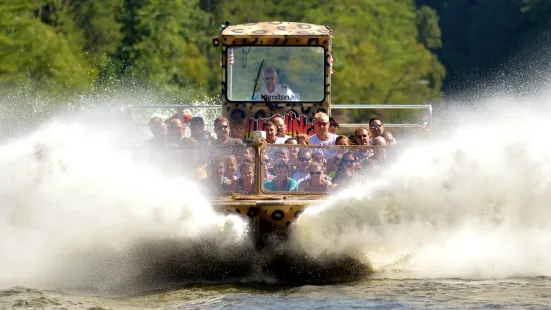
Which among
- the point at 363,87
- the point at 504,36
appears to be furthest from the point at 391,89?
the point at 504,36

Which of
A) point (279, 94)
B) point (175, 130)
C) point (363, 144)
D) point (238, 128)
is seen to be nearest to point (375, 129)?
point (363, 144)

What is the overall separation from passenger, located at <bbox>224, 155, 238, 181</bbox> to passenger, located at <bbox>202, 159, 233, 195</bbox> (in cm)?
4

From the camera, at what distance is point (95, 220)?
1772cm

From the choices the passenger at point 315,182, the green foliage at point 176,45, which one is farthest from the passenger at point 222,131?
the green foliage at point 176,45

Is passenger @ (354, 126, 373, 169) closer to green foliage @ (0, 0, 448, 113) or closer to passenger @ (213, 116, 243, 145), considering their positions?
passenger @ (213, 116, 243, 145)

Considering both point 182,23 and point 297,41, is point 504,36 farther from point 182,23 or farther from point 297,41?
point 297,41

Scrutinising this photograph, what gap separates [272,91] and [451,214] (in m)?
5.39

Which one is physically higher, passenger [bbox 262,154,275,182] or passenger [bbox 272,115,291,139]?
passenger [bbox 272,115,291,139]

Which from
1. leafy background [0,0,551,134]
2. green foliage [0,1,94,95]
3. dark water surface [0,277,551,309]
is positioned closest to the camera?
dark water surface [0,277,551,309]

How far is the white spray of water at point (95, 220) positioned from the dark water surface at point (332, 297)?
2.27 ft

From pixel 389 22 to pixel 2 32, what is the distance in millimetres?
24753

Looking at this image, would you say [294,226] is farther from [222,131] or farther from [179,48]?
[179,48]

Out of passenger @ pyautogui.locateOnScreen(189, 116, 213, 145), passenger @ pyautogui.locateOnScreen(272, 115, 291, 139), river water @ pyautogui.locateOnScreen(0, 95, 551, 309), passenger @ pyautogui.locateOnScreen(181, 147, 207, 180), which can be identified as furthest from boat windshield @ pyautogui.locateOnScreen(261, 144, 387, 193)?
passenger @ pyautogui.locateOnScreen(272, 115, 291, 139)

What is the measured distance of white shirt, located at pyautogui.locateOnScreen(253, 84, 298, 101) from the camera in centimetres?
2216
